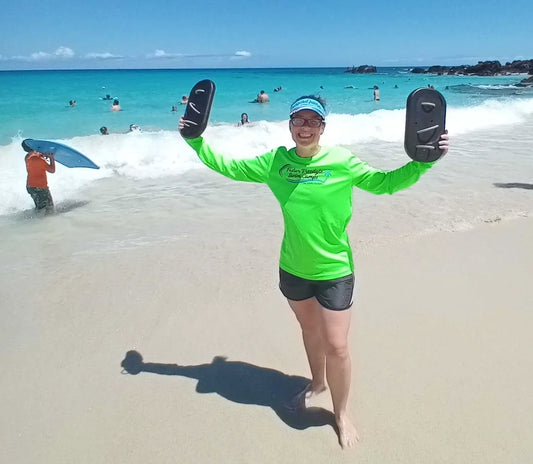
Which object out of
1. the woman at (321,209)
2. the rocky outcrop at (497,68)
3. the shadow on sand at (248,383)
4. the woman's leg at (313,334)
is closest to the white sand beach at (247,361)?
the shadow on sand at (248,383)

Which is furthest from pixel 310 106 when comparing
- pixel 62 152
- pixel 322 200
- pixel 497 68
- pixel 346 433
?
pixel 497 68

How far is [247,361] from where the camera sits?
334cm

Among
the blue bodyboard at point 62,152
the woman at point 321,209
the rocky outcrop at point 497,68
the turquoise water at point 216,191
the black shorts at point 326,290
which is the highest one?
the woman at point 321,209

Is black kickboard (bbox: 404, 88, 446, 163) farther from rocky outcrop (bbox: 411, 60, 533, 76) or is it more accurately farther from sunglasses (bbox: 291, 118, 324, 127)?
rocky outcrop (bbox: 411, 60, 533, 76)

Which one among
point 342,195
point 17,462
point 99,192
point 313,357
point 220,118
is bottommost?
point 220,118

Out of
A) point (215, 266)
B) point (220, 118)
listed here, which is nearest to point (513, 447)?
point (215, 266)

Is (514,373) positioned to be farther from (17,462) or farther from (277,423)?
(17,462)

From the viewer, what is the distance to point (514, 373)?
301 centimetres

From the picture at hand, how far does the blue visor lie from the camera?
228cm

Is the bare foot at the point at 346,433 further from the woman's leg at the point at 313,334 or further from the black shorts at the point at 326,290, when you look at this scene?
the black shorts at the point at 326,290

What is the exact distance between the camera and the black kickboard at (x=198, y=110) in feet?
8.57

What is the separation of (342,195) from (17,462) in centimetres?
226

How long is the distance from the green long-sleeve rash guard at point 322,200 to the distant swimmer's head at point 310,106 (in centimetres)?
18

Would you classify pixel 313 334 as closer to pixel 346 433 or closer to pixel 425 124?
pixel 346 433
